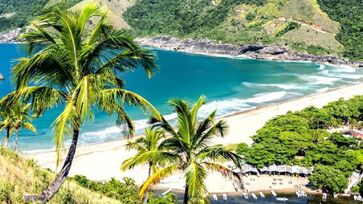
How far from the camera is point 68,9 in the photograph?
11164 mm

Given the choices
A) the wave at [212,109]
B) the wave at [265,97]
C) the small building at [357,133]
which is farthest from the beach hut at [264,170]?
the wave at [265,97]

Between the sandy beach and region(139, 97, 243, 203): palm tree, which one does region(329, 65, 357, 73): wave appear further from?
region(139, 97, 243, 203): palm tree

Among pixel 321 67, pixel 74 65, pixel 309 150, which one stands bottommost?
pixel 309 150

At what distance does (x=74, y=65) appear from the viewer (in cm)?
1109

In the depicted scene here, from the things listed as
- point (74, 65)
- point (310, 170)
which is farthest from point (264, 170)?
point (74, 65)

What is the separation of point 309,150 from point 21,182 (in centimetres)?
4658

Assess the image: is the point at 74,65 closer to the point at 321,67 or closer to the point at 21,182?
the point at 21,182

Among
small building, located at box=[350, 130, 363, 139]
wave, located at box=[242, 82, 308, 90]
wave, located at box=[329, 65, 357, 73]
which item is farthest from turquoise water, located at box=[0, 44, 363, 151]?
small building, located at box=[350, 130, 363, 139]

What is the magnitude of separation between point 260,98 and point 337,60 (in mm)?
80411

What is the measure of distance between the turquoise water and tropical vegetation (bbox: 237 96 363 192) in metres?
20.2

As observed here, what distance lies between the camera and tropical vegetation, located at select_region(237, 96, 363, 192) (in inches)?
1852

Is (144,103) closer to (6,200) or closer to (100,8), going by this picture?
(100,8)

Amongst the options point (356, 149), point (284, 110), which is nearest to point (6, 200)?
point (356, 149)

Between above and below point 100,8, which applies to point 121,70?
below
